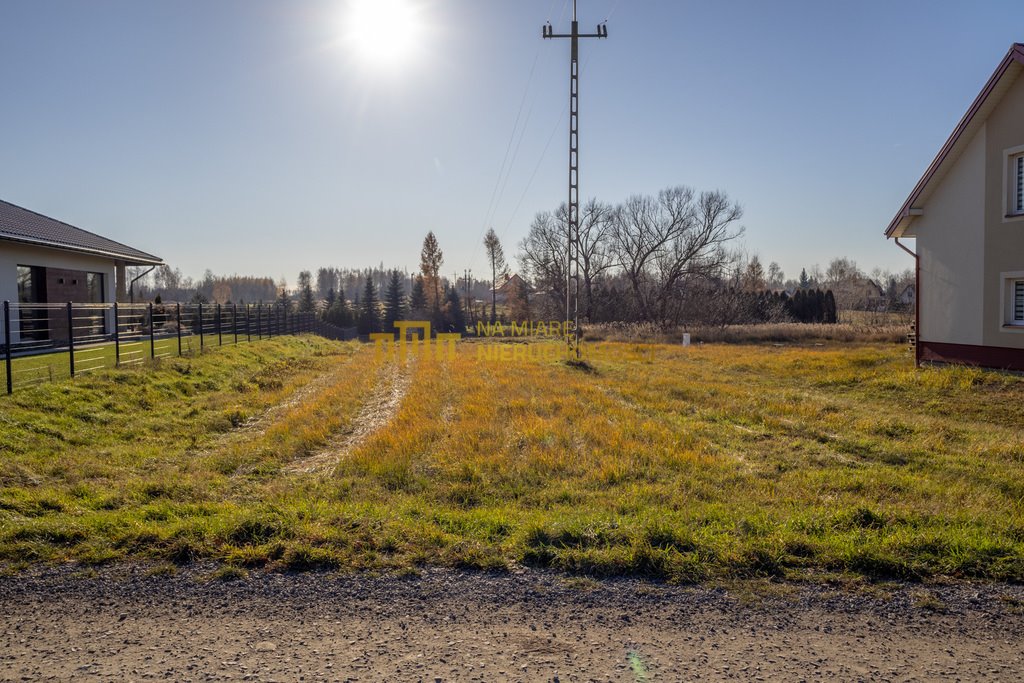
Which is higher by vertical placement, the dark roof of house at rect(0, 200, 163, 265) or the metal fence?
the dark roof of house at rect(0, 200, 163, 265)

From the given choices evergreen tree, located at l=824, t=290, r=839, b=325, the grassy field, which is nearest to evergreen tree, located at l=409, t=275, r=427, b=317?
evergreen tree, located at l=824, t=290, r=839, b=325

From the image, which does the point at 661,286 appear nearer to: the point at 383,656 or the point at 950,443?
the point at 950,443

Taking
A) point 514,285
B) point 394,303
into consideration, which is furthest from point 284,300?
point 514,285

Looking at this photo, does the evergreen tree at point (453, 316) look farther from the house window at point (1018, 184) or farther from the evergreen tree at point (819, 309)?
the house window at point (1018, 184)

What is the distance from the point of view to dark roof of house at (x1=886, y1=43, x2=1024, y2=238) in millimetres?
14461

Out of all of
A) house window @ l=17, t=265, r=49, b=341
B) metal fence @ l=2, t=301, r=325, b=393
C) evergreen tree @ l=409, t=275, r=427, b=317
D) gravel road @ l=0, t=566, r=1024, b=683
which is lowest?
gravel road @ l=0, t=566, r=1024, b=683

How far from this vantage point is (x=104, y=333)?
70.6 ft

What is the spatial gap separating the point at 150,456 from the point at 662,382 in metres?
12.2

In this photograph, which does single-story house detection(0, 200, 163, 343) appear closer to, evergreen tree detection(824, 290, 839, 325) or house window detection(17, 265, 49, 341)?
house window detection(17, 265, 49, 341)

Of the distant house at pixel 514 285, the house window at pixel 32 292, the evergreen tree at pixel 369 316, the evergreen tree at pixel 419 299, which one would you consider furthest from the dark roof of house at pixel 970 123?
the evergreen tree at pixel 419 299

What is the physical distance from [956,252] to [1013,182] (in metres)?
2.24

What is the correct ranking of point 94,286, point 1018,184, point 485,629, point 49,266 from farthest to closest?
point 94,286 → point 49,266 → point 1018,184 → point 485,629

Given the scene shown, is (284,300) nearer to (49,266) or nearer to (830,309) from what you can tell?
(49,266)

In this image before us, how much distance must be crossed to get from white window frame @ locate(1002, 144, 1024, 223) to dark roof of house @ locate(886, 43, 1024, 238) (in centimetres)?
114
